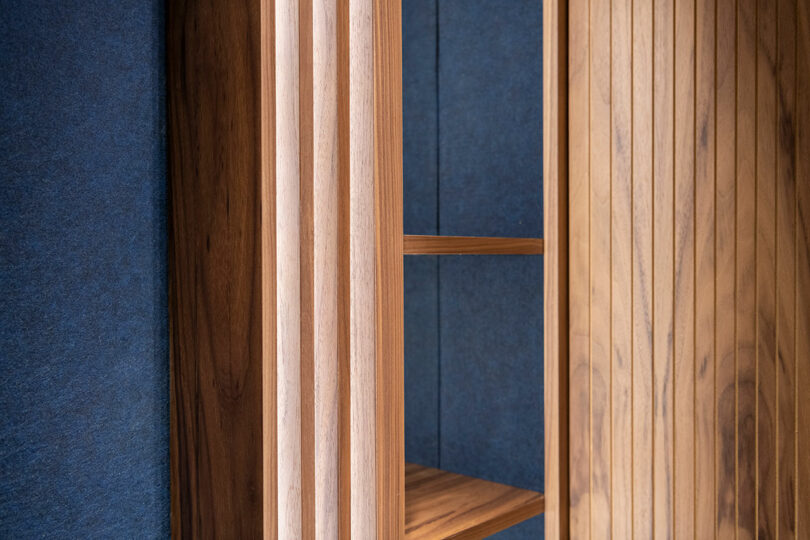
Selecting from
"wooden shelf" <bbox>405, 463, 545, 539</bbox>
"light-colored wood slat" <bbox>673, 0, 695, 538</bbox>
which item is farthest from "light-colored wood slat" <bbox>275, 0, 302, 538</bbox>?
"light-colored wood slat" <bbox>673, 0, 695, 538</bbox>

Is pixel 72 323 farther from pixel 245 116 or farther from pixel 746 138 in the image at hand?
pixel 746 138

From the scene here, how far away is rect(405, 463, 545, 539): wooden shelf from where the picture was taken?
1050 millimetres

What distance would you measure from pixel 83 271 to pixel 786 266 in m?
0.93

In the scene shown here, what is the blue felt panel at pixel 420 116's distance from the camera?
152 cm

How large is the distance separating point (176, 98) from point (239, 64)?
0.44ft

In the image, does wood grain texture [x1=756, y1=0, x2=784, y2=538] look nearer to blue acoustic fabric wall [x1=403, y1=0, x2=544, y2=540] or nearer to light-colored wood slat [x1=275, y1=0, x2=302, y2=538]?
blue acoustic fabric wall [x1=403, y1=0, x2=544, y2=540]

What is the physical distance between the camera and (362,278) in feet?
2.82

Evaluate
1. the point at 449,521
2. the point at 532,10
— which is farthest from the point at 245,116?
the point at 532,10

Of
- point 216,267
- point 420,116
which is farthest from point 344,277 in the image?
point 420,116

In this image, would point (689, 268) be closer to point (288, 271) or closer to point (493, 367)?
point (493, 367)

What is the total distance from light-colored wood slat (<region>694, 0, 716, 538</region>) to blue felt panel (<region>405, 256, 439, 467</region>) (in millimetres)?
620

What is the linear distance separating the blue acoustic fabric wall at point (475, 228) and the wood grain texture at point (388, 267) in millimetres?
560

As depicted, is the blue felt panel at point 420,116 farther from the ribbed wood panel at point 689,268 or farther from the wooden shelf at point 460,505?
the wooden shelf at point 460,505

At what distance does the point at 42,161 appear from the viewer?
77 centimetres
